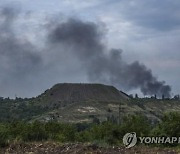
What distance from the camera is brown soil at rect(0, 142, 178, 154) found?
1684 centimetres

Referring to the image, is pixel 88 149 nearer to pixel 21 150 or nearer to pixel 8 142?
pixel 21 150

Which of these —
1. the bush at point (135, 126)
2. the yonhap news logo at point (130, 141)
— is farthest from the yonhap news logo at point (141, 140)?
the bush at point (135, 126)

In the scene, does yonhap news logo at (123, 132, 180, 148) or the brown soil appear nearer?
the brown soil

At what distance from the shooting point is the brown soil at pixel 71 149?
1684cm

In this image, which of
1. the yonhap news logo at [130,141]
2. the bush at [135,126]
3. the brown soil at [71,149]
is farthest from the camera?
the bush at [135,126]

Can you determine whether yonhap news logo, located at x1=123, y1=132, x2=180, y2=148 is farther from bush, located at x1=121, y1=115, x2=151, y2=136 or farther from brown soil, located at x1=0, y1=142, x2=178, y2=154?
bush, located at x1=121, y1=115, x2=151, y2=136

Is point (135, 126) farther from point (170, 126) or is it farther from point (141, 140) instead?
point (141, 140)

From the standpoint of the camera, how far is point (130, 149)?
17422 mm

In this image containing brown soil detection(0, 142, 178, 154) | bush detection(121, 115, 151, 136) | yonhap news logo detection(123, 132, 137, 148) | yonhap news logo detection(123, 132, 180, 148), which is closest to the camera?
brown soil detection(0, 142, 178, 154)

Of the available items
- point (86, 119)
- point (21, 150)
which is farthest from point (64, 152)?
point (86, 119)

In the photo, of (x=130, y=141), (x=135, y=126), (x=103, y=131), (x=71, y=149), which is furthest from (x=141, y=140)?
(x=103, y=131)

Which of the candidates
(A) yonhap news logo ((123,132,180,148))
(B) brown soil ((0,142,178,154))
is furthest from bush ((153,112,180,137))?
(B) brown soil ((0,142,178,154))

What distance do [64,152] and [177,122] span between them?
11913 mm

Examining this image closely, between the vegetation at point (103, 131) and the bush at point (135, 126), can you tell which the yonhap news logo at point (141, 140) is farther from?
the bush at point (135, 126)
